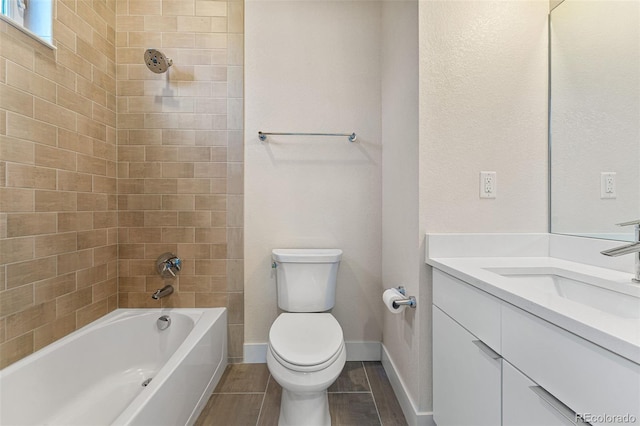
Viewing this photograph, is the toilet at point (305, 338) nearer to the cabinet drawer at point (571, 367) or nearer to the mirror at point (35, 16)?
the cabinet drawer at point (571, 367)

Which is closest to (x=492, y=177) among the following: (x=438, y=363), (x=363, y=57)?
(x=438, y=363)

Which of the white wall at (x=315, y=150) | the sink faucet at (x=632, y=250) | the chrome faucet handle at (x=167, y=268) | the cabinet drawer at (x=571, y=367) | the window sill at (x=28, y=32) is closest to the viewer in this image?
the cabinet drawer at (x=571, y=367)

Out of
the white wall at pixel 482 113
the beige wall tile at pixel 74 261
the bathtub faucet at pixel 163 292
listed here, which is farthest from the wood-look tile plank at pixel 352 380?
the beige wall tile at pixel 74 261

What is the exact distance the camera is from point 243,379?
1.68 metres

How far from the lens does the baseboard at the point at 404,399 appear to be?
1228mm

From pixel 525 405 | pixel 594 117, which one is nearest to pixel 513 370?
pixel 525 405

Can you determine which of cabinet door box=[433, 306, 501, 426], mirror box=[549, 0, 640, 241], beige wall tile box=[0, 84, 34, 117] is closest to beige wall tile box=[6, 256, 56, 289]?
beige wall tile box=[0, 84, 34, 117]

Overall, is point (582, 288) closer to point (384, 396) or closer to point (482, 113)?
point (482, 113)

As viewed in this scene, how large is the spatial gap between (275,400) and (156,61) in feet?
6.85

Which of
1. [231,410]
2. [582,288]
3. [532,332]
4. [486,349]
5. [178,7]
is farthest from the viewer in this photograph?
[178,7]

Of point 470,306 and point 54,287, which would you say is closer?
point 470,306

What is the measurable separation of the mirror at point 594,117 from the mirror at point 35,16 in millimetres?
2366

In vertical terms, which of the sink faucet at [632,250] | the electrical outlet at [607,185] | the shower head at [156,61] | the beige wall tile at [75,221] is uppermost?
the shower head at [156,61]

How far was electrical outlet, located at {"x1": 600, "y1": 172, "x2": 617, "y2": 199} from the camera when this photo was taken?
1062 millimetres
